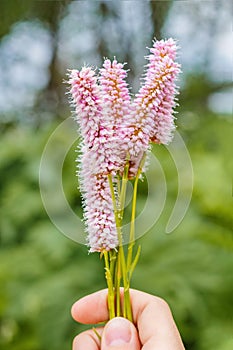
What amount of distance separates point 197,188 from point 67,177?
0.59m

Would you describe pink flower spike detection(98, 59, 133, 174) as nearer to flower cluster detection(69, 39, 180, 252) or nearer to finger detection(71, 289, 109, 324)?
flower cluster detection(69, 39, 180, 252)

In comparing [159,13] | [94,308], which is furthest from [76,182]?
[94,308]

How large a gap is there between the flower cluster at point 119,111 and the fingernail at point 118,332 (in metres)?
0.09

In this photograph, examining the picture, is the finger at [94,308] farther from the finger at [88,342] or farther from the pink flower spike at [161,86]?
the pink flower spike at [161,86]

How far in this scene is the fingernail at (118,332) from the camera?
1.75ft

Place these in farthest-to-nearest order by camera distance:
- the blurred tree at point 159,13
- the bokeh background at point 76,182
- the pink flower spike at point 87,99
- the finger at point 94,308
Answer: the blurred tree at point 159,13, the bokeh background at point 76,182, the finger at point 94,308, the pink flower spike at point 87,99

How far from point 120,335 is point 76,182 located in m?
1.71

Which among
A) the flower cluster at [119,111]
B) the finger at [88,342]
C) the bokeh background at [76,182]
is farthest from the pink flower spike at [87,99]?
the bokeh background at [76,182]

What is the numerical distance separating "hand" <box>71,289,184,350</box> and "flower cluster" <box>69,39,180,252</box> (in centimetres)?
10

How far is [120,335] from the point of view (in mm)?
534

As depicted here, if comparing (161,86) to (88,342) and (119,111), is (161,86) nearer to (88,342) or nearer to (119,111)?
(119,111)

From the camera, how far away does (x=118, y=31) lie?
3.08 metres

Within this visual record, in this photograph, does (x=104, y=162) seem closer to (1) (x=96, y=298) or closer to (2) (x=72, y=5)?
(1) (x=96, y=298)

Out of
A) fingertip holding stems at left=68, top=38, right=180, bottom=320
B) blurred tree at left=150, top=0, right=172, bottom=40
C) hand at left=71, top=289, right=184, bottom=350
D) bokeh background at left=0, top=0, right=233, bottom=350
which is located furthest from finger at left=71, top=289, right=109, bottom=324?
blurred tree at left=150, top=0, right=172, bottom=40
